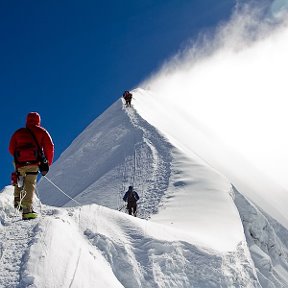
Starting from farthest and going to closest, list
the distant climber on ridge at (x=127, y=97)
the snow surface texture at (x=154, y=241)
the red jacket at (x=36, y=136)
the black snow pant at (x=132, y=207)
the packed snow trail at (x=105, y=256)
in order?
Result: the distant climber on ridge at (x=127, y=97) → the black snow pant at (x=132, y=207) → the red jacket at (x=36, y=136) → the snow surface texture at (x=154, y=241) → the packed snow trail at (x=105, y=256)

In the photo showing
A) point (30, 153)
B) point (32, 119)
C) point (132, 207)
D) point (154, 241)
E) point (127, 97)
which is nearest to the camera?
point (30, 153)

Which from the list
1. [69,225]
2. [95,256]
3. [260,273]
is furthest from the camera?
[260,273]

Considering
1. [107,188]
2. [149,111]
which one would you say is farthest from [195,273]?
[149,111]

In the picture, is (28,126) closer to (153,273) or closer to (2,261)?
(2,261)

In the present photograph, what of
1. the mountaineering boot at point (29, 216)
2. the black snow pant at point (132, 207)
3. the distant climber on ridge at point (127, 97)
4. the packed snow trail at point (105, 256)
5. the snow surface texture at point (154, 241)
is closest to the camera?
the packed snow trail at point (105, 256)

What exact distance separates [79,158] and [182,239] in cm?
2170

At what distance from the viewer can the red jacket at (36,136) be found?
32.7ft

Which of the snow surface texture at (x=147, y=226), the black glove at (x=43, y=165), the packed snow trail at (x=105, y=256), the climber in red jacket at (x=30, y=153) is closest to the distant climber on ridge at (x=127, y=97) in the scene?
the snow surface texture at (x=147, y=226)

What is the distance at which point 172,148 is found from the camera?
27.1 m

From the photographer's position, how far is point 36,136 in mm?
10039

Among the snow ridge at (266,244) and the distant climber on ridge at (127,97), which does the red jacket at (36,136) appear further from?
the distant climber on ridge at (127,97)

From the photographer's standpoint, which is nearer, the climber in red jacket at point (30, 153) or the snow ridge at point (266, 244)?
the climber in red jacket at point (30, 153)

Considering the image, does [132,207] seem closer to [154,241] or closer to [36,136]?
[154,241]

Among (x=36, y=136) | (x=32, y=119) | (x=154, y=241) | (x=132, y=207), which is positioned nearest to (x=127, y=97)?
(x=132, y=207)
